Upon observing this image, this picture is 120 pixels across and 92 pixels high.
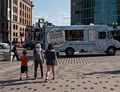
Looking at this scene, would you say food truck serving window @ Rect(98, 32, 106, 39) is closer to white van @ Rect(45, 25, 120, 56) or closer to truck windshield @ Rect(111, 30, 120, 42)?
white van @ Rect(45, 25, 120, 56)

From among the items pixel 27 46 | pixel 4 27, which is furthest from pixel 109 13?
pixel 27 46

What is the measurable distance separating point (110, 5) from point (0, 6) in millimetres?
35517

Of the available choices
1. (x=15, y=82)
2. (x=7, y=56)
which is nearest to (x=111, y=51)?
(x=7, y=56)

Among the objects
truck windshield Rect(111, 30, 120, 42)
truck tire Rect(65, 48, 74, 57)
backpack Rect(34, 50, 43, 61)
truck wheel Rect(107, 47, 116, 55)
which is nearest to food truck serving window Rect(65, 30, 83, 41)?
truck tire Rect(65, 48, 74, 57)

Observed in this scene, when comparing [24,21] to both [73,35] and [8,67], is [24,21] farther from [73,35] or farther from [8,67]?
[8,67]

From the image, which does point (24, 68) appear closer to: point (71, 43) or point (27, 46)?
point (71, 43)

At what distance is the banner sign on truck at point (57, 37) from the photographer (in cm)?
3150

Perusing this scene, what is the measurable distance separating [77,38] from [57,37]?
191 centimetres

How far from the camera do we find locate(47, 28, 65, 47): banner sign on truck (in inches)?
1240

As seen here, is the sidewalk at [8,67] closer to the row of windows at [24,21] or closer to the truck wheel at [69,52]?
the truck wheel at [69,52]

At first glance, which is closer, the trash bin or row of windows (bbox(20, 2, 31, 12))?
the trash bin

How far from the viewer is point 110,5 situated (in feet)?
307

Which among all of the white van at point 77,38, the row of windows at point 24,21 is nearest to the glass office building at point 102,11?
the row of windows at point 24,21

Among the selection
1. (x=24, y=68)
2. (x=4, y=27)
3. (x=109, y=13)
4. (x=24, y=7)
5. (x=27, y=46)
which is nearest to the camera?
(x=24, y=68)
